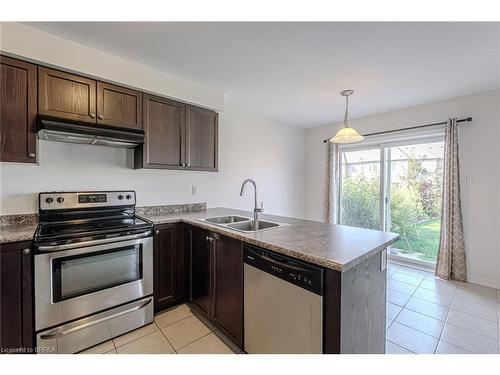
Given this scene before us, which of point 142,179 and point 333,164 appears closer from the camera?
point 142,179

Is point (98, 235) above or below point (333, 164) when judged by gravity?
below

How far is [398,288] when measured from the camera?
9.07 feet

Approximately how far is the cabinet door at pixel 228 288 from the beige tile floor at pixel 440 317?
1165 mm

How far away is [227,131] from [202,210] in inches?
48.4

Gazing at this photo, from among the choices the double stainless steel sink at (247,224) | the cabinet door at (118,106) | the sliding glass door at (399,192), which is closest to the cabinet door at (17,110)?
the cabinet door at (118,106)

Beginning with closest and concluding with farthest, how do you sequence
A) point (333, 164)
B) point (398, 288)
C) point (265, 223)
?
1. point (265, 223)
2. point (398, 288)
3. point (333, 164)

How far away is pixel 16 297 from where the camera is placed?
1.46 m

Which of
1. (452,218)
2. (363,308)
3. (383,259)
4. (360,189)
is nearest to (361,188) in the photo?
(360,189)

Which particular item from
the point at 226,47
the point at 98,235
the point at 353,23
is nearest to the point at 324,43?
the point at 353,23

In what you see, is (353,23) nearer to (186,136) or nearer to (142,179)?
(186,136)

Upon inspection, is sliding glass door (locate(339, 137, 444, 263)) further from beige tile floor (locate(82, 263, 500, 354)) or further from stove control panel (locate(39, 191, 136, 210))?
stove control panel (locate(39, 191, 136, 210))

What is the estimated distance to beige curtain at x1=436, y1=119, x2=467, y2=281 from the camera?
2.94 meters

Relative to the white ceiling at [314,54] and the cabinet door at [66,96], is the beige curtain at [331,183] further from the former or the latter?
the cabinet door at [66,96]

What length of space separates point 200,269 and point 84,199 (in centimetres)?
127
